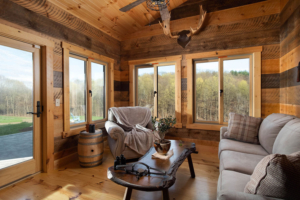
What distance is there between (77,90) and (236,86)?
3.23m

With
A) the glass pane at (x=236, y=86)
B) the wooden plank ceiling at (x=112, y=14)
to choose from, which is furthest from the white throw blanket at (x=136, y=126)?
the wooden plank ceiling at (x=112, y=14)

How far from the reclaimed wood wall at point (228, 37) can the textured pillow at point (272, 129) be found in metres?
1.14

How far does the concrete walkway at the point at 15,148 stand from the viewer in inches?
88.3

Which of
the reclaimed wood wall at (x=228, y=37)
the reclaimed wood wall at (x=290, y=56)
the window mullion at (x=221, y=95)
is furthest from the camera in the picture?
the window mullion at (x=221, y=95)

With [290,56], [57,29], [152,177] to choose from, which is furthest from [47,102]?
[290,56]

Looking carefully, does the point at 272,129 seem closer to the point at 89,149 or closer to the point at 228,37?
the point at 228,37

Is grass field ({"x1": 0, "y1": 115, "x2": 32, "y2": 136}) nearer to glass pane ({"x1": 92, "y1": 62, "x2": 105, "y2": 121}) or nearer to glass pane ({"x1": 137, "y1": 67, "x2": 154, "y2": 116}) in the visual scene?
glass pane ({"x1": 92, "y1": 62, "x2": 105, "y2": 121})

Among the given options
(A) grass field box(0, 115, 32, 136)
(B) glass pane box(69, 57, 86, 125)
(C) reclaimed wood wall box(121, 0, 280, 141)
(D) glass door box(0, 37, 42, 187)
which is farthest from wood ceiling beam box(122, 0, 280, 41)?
(A) grass field box(0, 115, 32, 136)

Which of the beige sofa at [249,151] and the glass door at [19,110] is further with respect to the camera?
the glass door at [19,110]

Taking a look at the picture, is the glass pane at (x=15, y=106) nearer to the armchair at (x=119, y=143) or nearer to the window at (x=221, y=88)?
the armchair at (x=119, y=143)

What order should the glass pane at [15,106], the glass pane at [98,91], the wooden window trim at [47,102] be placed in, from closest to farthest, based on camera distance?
the glass pane at [15,106]
the wooden window trim at [47,102]
the glass pane at [98,91]

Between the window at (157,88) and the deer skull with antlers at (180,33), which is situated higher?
the deer skull with antlers at (180,33)

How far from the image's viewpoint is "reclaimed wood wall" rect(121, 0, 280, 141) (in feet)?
10.4

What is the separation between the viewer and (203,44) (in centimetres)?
366
